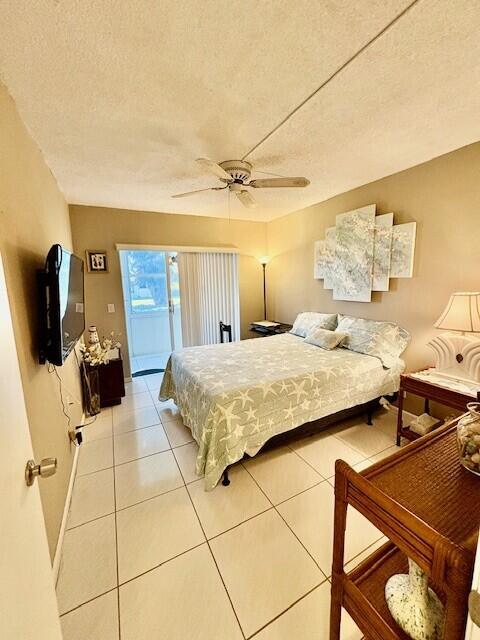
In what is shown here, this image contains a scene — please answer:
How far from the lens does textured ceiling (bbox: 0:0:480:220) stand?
1073 mm

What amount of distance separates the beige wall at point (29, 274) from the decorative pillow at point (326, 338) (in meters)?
2.51

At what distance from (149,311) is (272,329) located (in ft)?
8.59

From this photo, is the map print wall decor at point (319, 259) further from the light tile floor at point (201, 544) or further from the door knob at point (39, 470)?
the door knob at point (39, 470)

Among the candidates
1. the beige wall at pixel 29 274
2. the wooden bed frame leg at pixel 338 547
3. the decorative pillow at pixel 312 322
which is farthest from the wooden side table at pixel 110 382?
the wooden bed frame leg at pixel 338 547

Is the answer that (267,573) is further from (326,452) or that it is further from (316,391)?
(316,391)

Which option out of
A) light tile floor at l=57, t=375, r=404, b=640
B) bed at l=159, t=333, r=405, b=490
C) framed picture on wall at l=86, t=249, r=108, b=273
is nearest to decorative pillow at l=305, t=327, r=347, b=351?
bed at l=159, t=333, r=405, b=490

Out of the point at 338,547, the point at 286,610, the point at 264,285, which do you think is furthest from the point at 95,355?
the point at 264,285

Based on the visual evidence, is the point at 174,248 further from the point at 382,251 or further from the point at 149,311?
the point at 382,251

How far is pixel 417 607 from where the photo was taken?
79 cm

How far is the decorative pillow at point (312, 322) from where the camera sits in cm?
337

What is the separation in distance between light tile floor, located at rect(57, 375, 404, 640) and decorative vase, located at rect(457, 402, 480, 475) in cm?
91

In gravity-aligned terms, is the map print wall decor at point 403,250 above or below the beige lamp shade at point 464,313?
above

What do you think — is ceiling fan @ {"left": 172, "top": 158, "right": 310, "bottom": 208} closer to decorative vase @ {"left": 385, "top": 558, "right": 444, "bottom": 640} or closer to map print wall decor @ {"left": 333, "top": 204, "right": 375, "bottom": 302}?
map print wall decor @ {"left": 333, "top": 204, "right": 375, "bottom": 302}

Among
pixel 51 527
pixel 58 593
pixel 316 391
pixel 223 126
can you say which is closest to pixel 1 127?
pixel 223 126
